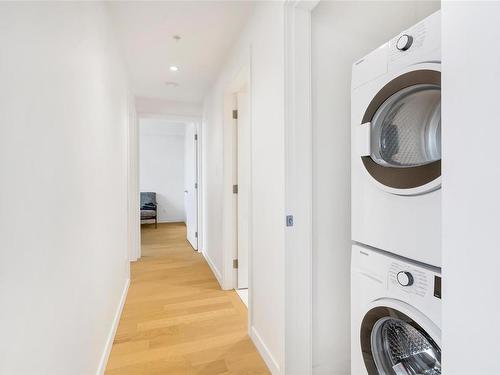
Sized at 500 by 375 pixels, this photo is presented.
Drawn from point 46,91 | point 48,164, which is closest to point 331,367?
point 48,164

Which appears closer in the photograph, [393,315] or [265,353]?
[393,315]

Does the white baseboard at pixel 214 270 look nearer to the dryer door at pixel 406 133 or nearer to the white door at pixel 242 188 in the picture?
the white door at pixel 242 188

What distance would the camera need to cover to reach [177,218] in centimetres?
726

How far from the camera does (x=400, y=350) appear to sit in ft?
3.56

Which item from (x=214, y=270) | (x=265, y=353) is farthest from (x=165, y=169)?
(x=265, y=353)

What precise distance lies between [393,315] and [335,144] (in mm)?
902

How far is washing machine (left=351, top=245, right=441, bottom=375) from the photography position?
2.89 feet

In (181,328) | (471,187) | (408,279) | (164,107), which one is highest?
(164,107)

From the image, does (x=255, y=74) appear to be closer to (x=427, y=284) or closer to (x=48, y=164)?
(x=48, y=164)

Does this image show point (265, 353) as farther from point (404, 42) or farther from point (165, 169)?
point (165, 169)

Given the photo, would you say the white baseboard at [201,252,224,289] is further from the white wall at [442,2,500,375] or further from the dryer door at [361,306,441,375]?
the white wall at [442,2,500,375]

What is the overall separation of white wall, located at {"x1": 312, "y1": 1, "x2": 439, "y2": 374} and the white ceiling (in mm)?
689

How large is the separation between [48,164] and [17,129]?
0.69ft

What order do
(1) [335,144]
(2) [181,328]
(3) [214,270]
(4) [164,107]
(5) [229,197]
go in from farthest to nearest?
(4) [164,107], (3) [214,270], (5) [229,197], (2) [181,328], (1) [335,144]
